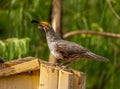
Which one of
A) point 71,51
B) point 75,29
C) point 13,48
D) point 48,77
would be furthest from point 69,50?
point 75,29

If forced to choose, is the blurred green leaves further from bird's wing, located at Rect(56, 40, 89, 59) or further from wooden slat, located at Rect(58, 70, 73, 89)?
wooden slat, located at Rect(58, 70, 73, 89)

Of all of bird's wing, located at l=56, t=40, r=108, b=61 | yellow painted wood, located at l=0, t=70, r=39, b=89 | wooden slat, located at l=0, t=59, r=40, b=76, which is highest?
bird's wing, located at l=56, t=40, r=108, b=61

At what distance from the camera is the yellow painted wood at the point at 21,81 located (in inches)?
172

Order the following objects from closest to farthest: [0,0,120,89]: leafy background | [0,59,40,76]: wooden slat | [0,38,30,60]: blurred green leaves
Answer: [0,59,40,76]: wooden slat
[0,38,30,60]: blurred green leaves
[0,0,120,89]: leafy background

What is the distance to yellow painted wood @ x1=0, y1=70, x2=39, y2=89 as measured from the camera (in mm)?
4371

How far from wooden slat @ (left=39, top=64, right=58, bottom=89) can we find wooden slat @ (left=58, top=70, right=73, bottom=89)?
0.04 meters

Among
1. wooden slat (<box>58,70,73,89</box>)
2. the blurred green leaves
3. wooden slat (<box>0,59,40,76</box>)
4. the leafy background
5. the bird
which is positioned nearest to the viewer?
wooden slat (<box>58,70,73,89</box>)

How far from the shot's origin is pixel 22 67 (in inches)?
169

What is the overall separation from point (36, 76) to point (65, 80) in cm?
35

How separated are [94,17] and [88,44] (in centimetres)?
Answer: 119

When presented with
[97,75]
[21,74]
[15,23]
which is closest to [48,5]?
[15,23]

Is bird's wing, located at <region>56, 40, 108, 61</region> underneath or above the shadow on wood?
above

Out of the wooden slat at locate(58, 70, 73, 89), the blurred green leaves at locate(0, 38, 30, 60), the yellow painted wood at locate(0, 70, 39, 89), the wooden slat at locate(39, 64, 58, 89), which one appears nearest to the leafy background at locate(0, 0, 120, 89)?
the blurred green leaves at locate(0, 38, 30, 60)

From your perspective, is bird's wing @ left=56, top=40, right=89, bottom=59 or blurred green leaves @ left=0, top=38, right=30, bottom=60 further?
blurred green leaves @ left=0, top=38, right=30, bottom=60
